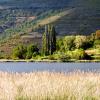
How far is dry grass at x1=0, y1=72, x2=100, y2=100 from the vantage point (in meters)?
12.5

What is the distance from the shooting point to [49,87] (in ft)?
44.1

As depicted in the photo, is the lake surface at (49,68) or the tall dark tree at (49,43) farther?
the tall dark tree at (49,43)

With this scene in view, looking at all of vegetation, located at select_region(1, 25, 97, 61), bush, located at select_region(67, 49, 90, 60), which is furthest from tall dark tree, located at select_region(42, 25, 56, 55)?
bush, located at select_region(67, 49, 90, 60)

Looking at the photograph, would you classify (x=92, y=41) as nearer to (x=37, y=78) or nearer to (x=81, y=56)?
(x=81, y=56)

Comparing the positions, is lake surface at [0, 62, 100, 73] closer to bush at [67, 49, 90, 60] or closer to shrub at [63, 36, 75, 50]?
bush at [67, 49, 90, 60]

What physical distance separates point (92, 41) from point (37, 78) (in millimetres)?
89589

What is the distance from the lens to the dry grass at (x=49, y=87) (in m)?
12.5

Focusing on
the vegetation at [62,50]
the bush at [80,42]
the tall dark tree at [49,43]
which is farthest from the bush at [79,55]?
the bush at [80,42]

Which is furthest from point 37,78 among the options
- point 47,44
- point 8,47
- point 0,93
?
point 8,47

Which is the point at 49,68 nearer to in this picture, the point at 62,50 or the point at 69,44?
the point at 62,50

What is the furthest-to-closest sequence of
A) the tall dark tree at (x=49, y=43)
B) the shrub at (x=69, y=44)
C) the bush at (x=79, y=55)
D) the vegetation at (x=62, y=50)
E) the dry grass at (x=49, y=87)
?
the shrub at (x=69, y=44) → the tall dark tree at (x=49, y=43) → the vegetation at (x=62, y=50) → the bush at (x=79, y=55) → the dry grass at (x=49, y=87)

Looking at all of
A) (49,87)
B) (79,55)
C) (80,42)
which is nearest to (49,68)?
(49,87)

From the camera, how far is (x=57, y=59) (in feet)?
281

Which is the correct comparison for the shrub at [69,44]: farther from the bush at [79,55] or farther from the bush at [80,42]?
the bush at [79,55]
